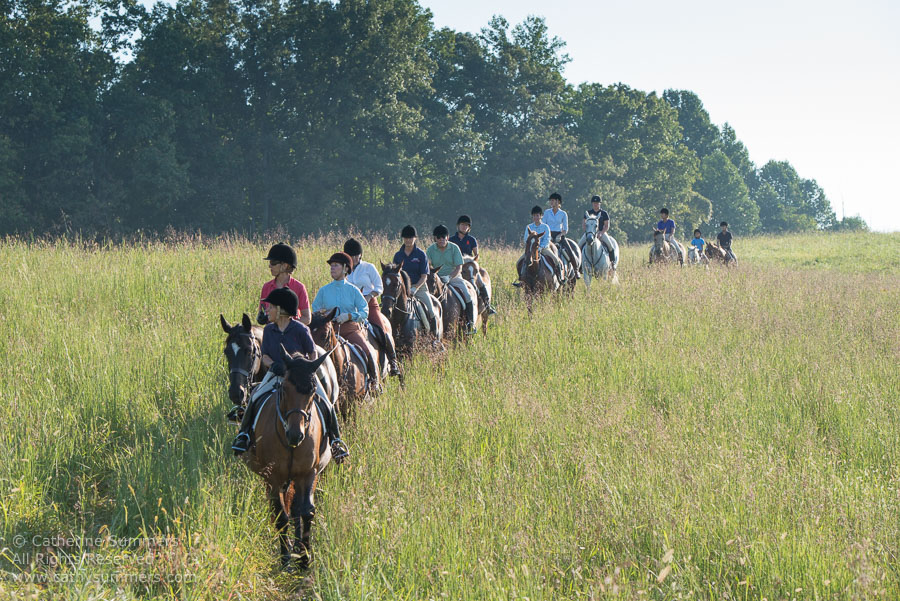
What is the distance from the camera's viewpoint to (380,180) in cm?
4050

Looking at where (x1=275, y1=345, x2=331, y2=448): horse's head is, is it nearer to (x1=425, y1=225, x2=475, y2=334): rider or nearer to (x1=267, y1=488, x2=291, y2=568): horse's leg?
(x1=267, y1=488, x2=291, y2=568): horse's leg

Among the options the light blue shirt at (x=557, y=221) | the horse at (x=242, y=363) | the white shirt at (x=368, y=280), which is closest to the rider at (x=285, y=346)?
the horse at (x=242, y=363)

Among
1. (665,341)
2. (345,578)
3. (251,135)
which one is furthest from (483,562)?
(251,135)

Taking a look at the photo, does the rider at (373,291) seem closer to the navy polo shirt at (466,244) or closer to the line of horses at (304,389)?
the line of horses at (304,389)

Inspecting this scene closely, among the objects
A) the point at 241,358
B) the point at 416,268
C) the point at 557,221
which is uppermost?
the point at 557,221

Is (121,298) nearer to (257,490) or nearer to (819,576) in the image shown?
(257,490)

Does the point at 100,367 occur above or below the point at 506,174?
below

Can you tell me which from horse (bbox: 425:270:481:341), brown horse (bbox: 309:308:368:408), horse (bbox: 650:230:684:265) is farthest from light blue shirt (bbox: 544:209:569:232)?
brown horse (bbox: 309:308:368:408)

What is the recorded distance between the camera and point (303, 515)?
17.4 ft

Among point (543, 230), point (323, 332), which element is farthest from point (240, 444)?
point (543, 230)

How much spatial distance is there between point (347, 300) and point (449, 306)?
3450 mm

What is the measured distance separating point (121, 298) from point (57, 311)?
1.11m

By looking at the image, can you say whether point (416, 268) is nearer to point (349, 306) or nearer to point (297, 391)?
point (349, 306)

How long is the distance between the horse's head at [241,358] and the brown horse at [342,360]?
0.59m
